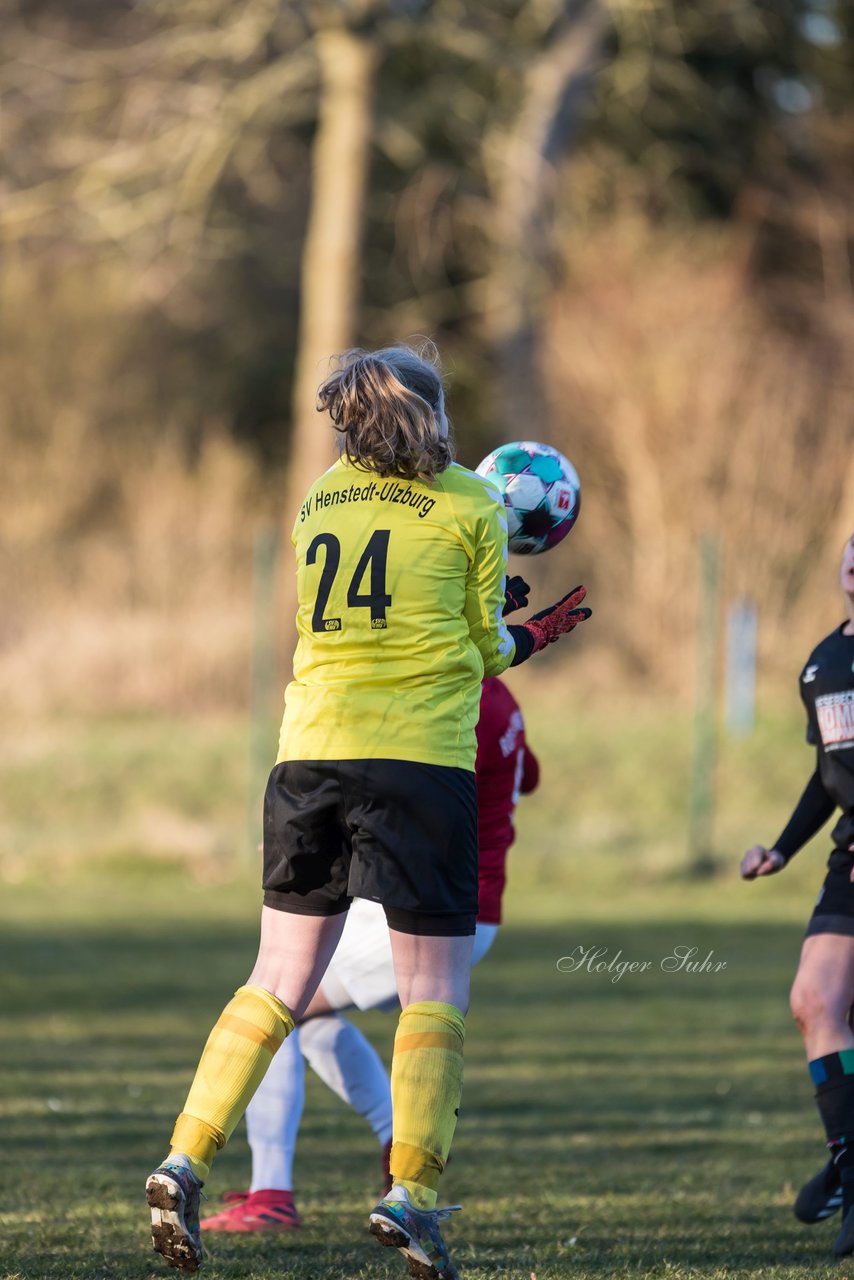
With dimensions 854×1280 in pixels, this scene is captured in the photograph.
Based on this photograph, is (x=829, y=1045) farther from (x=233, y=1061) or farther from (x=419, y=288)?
(x=419, y=288)

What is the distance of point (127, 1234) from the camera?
4816 mm

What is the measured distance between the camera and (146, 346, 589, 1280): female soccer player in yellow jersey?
388 cm

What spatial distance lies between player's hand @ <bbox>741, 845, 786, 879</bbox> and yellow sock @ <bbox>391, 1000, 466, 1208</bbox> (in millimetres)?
1402

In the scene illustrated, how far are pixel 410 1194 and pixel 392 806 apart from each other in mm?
805

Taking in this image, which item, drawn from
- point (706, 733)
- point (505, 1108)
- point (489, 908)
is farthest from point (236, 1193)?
point (706, 733)

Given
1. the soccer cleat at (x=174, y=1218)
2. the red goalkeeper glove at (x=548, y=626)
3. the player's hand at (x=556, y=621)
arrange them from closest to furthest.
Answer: the soccer cleat at (x=174, y=1218) < the red goalkeeper glove at (x=548, y=626) < the player's hand at (x=556, y=621)

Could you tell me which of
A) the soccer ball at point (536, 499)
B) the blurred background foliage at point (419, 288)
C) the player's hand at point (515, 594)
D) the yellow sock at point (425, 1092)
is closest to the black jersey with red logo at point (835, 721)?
the soccer ball at point (536, 499)

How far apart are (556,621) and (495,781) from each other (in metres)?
0.79

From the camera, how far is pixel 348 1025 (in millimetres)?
5230

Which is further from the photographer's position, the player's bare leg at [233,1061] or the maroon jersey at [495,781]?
the maroon jersey at [495,781]

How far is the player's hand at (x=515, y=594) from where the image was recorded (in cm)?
439

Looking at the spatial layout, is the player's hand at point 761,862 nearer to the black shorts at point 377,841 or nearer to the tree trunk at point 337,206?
the black shorts at point 377,841

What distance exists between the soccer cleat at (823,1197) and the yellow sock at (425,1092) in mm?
1382

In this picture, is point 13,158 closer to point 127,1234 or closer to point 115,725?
point 115,725
